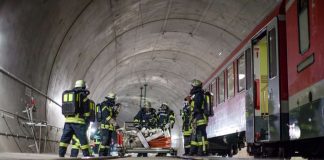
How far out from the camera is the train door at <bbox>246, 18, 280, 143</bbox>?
25.6ft

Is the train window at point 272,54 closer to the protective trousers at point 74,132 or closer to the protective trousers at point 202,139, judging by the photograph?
the protective trousers at point 202,139

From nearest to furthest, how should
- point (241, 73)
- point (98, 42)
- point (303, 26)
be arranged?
point (303, 26), point (241, 73), point (98, 42)

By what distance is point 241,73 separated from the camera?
11031mm

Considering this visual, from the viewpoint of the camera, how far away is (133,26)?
16609 millimetres

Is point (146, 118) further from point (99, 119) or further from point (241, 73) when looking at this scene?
point (241, 73)

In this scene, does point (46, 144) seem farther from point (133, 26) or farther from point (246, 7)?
point (246, 7)

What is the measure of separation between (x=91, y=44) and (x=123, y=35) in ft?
6.80

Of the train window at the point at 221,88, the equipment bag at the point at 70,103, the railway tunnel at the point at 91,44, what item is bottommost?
the equipment bag at the point at 70,103

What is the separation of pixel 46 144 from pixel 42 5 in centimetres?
523

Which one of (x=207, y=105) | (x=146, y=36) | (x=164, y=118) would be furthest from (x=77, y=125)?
(x=164, y=118)

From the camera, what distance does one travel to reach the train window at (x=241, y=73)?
1076 cm

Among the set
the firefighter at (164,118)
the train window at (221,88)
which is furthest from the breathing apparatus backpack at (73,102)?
the firefighter at (164,118)

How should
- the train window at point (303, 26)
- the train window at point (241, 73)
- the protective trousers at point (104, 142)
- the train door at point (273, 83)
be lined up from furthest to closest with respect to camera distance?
1. the protective trousers at point (104, 142)
2. the train window at point (241, 73)
3. the train door at point (273, 83)
4. the train window at point (303, 26)

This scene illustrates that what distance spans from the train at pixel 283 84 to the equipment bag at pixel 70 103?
378cm
